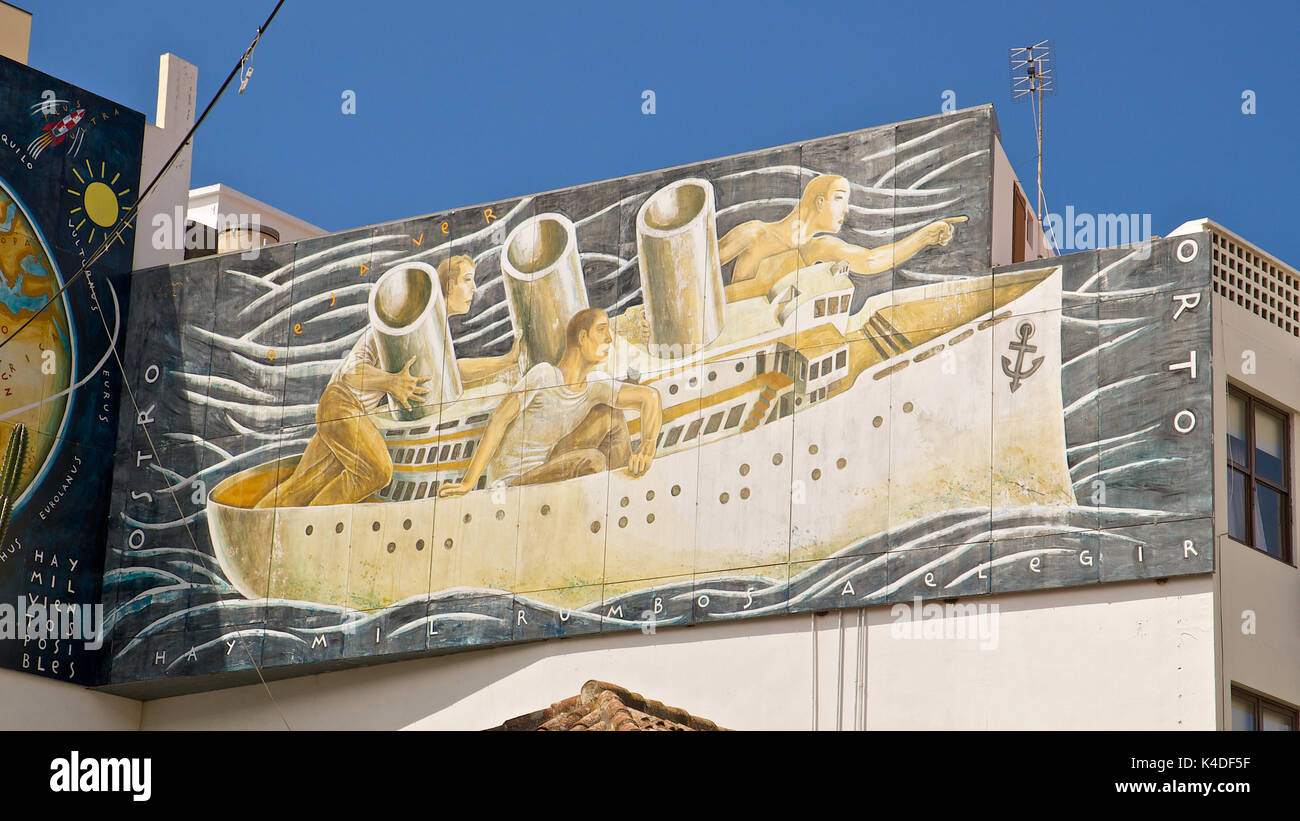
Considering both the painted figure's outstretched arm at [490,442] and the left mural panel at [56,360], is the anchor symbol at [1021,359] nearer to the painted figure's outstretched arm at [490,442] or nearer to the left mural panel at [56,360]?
the painted figure's outstretched arm at [490,442]

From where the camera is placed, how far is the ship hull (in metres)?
18.7

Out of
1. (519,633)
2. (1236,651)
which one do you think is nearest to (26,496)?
(519,633)

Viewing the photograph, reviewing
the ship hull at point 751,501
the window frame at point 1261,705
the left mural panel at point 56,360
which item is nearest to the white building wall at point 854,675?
the window frame at point 1261,705

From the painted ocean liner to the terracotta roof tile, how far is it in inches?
44.2

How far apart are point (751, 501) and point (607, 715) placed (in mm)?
2819

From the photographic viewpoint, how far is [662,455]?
2062cm

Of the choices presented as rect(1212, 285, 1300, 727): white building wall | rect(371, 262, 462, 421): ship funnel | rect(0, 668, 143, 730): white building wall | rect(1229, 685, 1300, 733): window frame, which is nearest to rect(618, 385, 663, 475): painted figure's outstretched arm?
rect(371, 262, 462, 421): ship funnel

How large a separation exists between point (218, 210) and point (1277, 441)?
1858 centimetres

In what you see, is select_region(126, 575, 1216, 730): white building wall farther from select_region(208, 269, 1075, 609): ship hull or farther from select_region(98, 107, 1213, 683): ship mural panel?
select_region(208, 269, 1075, 609): ship hull

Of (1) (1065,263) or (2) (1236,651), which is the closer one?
(2) (1236,651)
